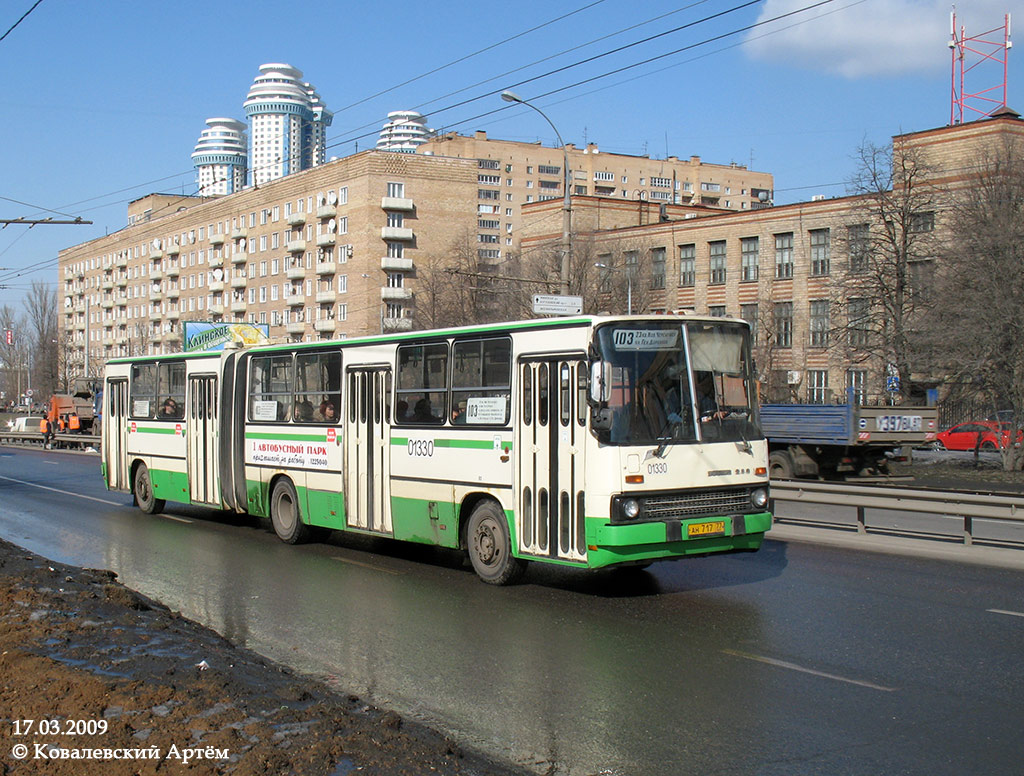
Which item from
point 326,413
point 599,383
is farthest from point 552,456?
point 326,413

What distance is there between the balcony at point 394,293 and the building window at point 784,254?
37.2 metres

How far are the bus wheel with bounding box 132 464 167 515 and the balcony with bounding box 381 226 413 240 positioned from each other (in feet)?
223

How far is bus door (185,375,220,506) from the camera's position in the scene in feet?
56.0

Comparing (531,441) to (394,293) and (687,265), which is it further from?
(394,293)

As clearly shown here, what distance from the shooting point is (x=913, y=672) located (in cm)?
748

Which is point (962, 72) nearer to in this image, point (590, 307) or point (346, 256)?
point (590, 307)

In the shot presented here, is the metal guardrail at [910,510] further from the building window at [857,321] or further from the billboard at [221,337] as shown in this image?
the billboard at [221,337]

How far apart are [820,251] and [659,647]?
49.1 metres

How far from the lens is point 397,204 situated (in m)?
86.0

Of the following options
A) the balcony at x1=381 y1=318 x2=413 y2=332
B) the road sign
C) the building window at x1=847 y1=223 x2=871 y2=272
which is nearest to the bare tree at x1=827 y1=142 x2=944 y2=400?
the building window at x1=847 y1=223 x2=871 y2=272

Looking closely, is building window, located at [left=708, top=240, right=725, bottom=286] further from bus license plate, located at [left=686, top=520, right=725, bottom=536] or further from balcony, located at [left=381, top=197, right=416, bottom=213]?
bus license plate, located at [left=686, top=520, right=725, bottom=536]

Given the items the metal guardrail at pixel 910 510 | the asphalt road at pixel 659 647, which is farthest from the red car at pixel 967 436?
the asphalt road at pixel 659 647

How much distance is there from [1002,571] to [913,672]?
5581 mm

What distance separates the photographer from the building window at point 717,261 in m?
59.5
